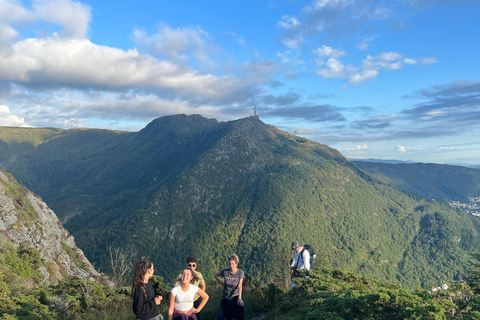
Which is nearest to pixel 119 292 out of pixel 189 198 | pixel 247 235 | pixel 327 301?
pixel 327 301

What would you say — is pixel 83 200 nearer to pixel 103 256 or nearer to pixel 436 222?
pixel 103 256

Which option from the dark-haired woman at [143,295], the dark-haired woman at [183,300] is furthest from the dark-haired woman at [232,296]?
the dark-haired woman at [143,295]

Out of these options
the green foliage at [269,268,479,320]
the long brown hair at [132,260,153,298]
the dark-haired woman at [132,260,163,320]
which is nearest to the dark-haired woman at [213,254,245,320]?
the green foliage at [269,268,479,320]

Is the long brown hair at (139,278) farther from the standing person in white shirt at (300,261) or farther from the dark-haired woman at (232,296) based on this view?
the standing person in white shirt at (300,261)

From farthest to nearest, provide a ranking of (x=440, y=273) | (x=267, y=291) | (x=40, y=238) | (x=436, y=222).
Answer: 1. (x=436, y=222)
2. (x=440, y=273)
3. (x=40, y=238)
4. (x=267, y=291)

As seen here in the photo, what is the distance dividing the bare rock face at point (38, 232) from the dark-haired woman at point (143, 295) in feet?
92.4

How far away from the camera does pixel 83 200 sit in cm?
18438

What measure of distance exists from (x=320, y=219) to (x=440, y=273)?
73441 millimetres

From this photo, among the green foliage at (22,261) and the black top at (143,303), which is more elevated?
the black top at (143,303)

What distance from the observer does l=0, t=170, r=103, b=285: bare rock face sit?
3359 centimetres

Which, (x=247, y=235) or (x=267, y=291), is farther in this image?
(x=247, y=235)

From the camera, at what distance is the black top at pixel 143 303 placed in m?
6.22

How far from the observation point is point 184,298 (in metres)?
6.83

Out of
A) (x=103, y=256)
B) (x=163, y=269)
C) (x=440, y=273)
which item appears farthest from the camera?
(x=440, y=273)
